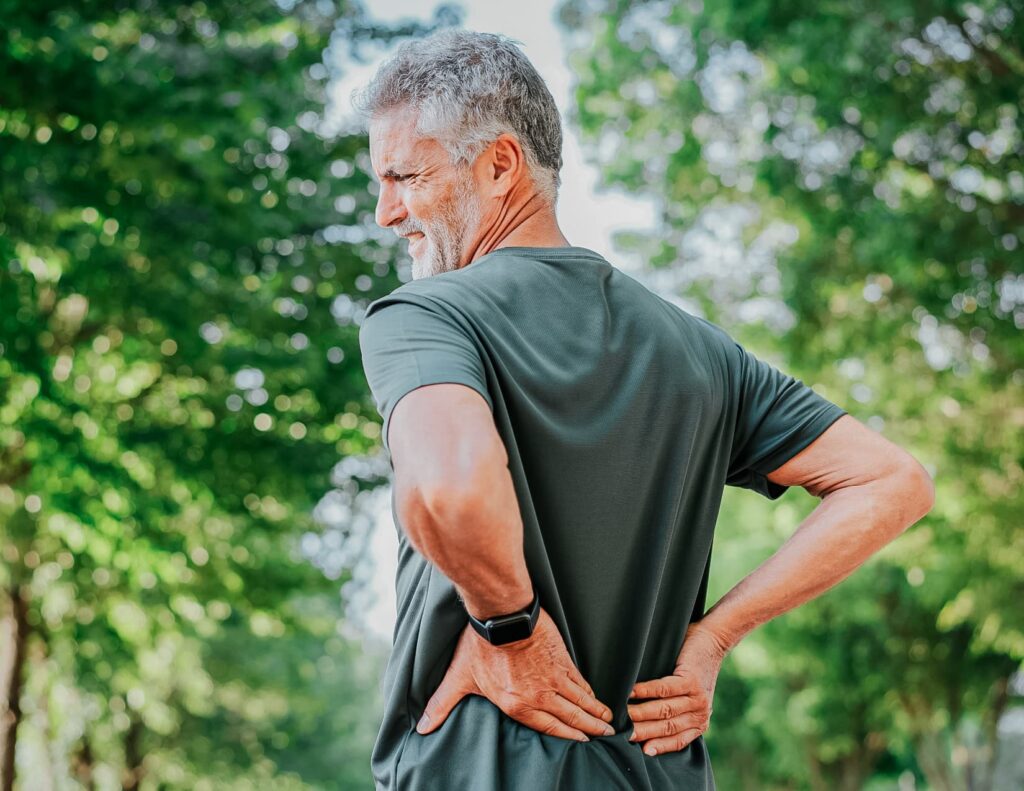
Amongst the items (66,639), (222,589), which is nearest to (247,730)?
(66,639)

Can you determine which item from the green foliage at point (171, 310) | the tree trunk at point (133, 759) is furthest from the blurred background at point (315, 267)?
the tree trunk at point (133, 759)

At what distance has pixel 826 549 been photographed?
2174mm

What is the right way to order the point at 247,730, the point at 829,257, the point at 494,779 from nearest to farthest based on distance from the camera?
the point at 494,779 < the point at 829,257 < the point at 247,730

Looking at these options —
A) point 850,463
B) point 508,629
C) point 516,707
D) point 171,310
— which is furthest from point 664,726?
point 171,310

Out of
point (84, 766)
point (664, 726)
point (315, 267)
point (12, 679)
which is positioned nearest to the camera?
point (664, 726)

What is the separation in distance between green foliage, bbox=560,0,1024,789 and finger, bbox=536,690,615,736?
1026 centimetres

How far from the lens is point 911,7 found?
37.2 feet

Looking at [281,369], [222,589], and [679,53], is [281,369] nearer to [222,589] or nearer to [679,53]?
[222,589]

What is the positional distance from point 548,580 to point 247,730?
2760 centimetres

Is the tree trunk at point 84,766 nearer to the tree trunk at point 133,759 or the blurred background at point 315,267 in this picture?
the tree trunk at point 133,759

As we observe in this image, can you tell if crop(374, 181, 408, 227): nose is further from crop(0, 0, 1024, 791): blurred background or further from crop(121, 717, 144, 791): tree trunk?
crop(121, 717, 144, 791): tree trunk

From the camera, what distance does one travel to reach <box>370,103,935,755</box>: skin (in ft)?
5.16

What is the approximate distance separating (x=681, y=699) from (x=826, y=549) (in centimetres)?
38

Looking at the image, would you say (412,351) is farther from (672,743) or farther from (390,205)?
(672,743)
